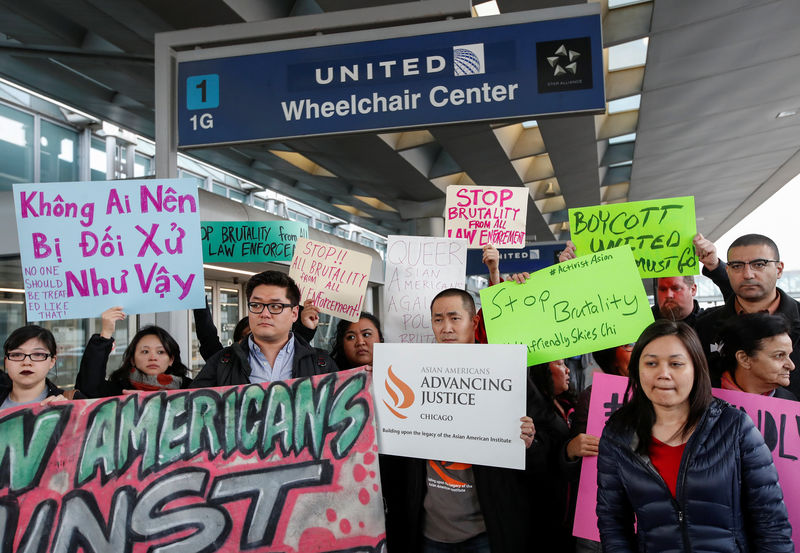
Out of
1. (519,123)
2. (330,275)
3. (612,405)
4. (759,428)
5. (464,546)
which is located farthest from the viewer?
(519,123)

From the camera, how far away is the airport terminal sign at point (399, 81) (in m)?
3.34

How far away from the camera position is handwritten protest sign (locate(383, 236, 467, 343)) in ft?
11.6

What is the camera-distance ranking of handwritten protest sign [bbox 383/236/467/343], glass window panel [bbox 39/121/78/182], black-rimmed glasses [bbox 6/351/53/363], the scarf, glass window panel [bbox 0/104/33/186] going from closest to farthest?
1. black-rimmed glasses [bbox 6/351/53/363]
2. the scarf
3. handwritten protest sign [bbox 383/236/467/343]
4. glass window panel [bbox 0/104/33/186]
5. glass window panel [bbox 39/121/78/182]

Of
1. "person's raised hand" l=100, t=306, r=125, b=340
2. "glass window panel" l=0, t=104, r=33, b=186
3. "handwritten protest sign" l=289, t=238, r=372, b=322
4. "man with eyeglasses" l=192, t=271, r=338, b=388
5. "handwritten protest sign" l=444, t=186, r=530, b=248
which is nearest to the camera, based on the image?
"man with eyeglasses" l=192, t=271, r=338, b=388

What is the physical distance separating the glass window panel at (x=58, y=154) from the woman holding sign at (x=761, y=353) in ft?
25.2

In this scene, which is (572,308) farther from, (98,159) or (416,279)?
(98,159)

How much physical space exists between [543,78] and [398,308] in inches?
59.9

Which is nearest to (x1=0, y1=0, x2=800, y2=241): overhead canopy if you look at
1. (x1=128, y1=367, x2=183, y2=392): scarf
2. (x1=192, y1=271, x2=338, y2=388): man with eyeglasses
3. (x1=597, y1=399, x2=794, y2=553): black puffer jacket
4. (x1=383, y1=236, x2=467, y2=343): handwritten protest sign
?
(x1=383, y1=236, x2=467, y2=343): handwritten protest sign

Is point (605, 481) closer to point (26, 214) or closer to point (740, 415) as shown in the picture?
→ point (740, 415)

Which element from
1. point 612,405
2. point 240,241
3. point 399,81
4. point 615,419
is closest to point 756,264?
point 612,405

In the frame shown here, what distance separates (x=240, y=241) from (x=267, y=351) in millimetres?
2541

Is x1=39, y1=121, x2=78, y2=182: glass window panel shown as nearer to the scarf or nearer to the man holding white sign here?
the scarf

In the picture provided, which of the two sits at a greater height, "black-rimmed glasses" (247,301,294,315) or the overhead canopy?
the overhead canopy

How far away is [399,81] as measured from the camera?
3.51m
